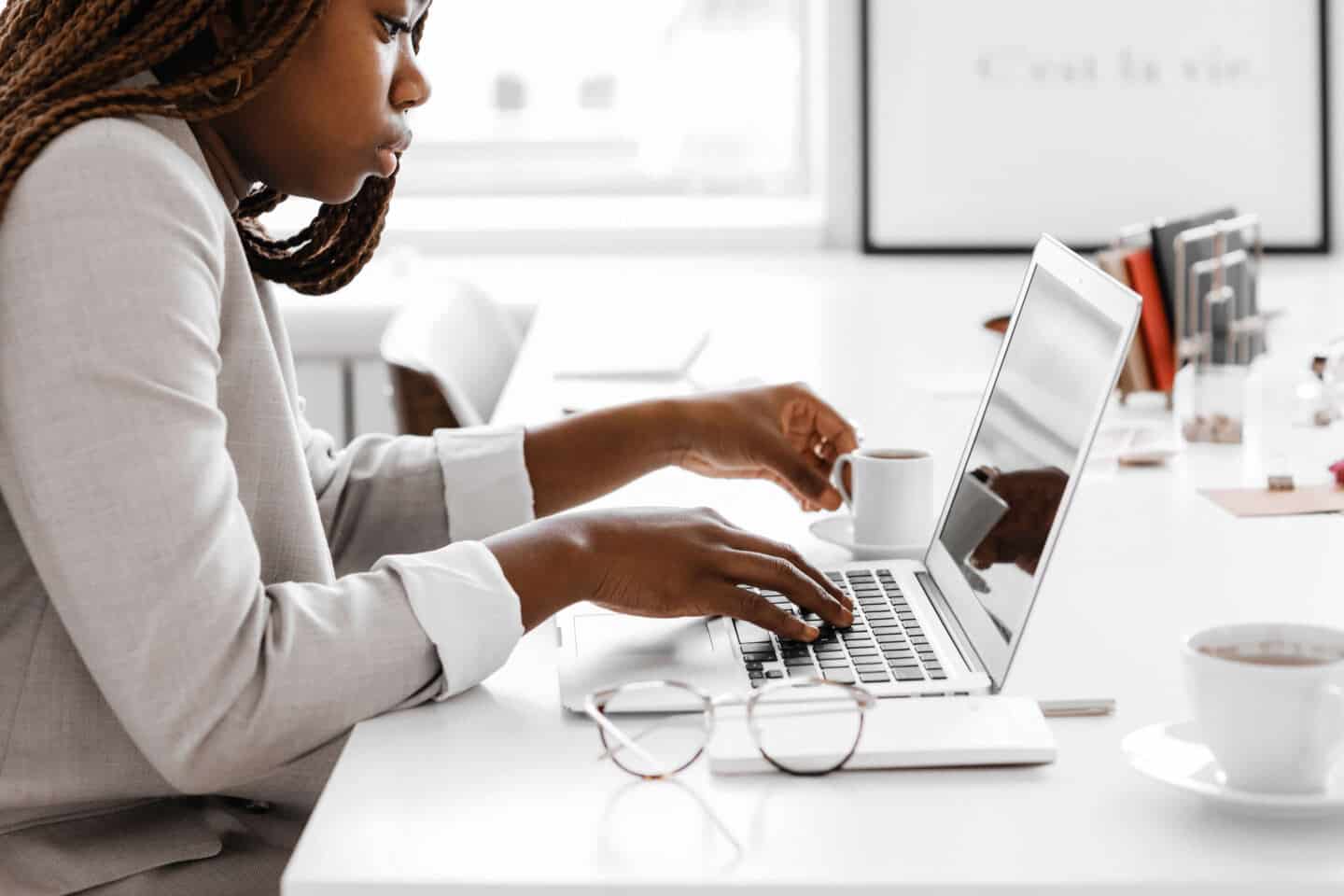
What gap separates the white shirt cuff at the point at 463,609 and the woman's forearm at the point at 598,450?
40 cm

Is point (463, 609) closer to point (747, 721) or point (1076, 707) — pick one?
point (747, 721)

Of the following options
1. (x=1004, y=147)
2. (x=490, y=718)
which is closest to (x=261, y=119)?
(x=490, y=718)

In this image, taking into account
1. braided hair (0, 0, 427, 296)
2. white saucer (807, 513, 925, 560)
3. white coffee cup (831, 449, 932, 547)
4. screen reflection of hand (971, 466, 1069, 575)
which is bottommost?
white saucer (807, 513, 925, 560)

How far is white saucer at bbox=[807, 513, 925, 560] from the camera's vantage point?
51.8 inches

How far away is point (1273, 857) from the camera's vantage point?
773mm

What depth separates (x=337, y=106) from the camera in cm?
103

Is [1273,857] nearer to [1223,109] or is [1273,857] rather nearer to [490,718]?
[490,718]

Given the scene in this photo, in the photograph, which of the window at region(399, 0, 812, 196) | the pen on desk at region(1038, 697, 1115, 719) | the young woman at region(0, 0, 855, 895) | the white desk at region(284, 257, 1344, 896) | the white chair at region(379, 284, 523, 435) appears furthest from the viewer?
the window at region(399, 0, 812, 196)

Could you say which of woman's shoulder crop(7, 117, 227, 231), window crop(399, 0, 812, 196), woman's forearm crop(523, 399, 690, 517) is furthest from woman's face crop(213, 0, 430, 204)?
window crop(399, 0, 812, 196)

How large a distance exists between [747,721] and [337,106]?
1.42 ft

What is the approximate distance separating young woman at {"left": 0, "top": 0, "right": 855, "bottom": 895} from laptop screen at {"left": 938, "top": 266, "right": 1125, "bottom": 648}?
0.11m

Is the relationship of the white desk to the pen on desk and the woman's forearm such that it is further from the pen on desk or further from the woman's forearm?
the woman's forearm

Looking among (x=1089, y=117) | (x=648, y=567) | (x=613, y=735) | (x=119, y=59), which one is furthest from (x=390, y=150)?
(x=1089, y=117)

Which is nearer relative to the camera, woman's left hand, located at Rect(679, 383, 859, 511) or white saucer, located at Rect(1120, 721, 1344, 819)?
white saucer, located at Rect(1120, 721, 1344, 819)
